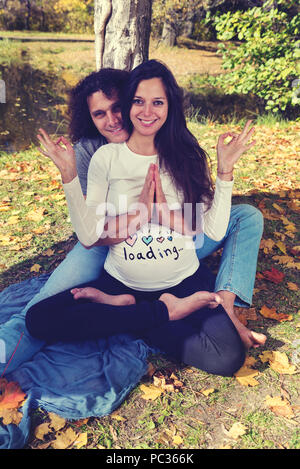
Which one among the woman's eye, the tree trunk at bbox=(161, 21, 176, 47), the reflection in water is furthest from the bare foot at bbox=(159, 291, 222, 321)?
the tree trunk at bbox=(161, 21, 176, 47)

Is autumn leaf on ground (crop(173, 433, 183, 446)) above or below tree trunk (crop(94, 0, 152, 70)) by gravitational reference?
below

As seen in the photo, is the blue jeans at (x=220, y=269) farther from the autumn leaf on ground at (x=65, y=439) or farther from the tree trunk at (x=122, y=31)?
the tree trunk at (x=122, y=31)

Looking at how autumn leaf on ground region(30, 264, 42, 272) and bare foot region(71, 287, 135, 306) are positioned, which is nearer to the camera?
bare foot region(71, 287, 135, 306)

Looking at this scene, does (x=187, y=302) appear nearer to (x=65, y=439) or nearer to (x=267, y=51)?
(x=65, y=439)

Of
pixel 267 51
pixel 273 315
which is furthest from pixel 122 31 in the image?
pixel 267 51

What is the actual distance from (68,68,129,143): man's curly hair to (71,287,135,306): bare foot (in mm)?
1239

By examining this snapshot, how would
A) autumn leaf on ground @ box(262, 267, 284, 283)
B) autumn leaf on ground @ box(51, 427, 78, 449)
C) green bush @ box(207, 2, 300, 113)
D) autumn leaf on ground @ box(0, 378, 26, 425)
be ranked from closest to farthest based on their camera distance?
autumn leaf on ground @ box(51, 427, 78, 449) → autumn leaf on ground @ box(0, 378, 26, 425) → autumn leaf on ground @ box(262, 267, 284, 283) → green bush @ box(207, 2, 300, 113)

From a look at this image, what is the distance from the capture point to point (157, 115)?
260 centimetres

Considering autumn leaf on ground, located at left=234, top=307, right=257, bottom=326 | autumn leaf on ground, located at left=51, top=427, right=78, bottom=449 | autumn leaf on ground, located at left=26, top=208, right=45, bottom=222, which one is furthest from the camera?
autumn leaf on ground, located at left=26, top=208, right=45, bottom=222

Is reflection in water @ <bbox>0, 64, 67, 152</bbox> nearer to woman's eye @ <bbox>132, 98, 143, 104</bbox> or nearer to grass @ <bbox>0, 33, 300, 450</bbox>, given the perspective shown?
grass @ <bbox>0, 33, 300, 450</bbox>

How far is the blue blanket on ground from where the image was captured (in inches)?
93.1

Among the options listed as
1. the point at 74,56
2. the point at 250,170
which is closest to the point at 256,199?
the point at 250,170
